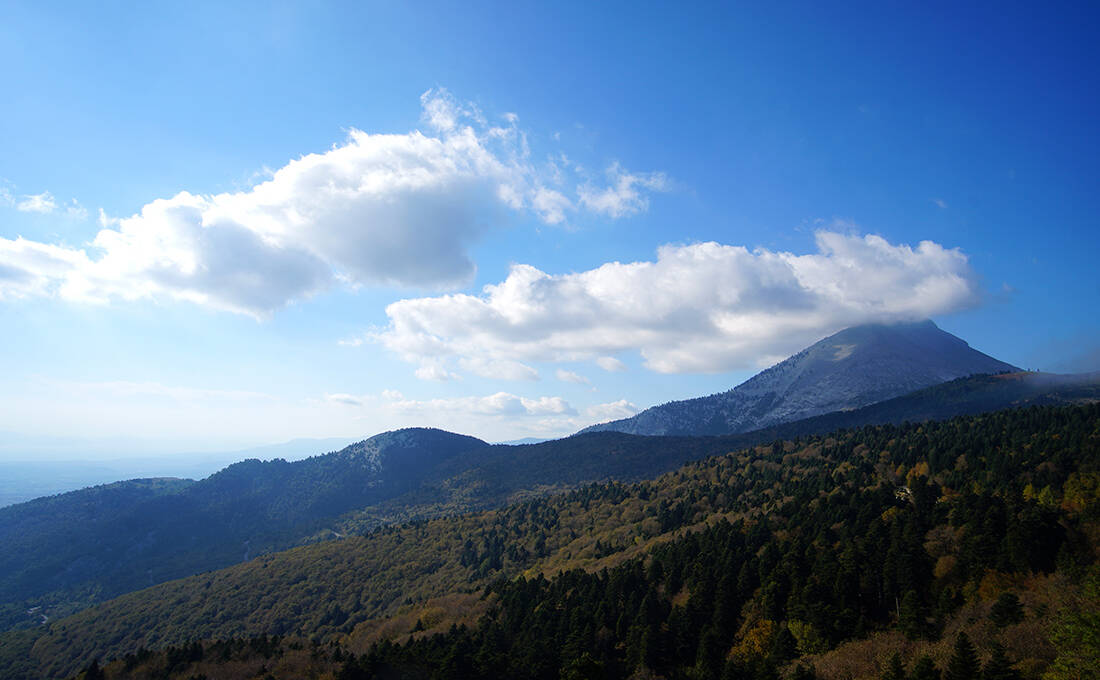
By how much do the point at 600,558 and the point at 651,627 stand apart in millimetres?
73159

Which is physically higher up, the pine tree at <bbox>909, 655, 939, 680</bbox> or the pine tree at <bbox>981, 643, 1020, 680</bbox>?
the pine tree at <bbox>981, 643, 1020, 680</bbox>

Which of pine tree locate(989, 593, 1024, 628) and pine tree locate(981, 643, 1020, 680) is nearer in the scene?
pine tree locate(981, 643, 1020, 680)

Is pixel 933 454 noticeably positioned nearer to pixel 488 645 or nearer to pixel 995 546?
pixel 995 546

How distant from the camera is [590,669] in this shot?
68250 mm

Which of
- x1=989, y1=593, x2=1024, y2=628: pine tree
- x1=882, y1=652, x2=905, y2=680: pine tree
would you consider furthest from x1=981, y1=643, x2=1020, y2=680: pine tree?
x1=989, y1=593, x2=1024, y2=628: pine tree

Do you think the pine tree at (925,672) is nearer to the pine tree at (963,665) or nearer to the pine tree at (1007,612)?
the pine tree at (963,665)

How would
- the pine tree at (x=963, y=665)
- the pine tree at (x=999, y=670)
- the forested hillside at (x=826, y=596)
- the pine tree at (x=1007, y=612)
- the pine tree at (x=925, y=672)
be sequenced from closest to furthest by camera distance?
the pine tree at (x=999, y=670) < the pine tree at (x=963, y=665) < the pine tree at (x=925, y=672) < the pine tree at (x=1007, y=612) < the forested hillside at (x=826, y=596)

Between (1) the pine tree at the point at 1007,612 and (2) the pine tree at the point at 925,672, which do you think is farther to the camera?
(1) the pine tree at the point at 1007,612

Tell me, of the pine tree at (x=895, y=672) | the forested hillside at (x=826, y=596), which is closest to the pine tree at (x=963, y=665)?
the forested hillside at (x=826, y=596)

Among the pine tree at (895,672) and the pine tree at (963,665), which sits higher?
the pine tree at (963,665)

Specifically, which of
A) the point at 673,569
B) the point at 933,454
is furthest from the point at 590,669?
the point at 933,454

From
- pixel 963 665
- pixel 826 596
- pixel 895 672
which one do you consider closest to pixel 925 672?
pixel 963 665

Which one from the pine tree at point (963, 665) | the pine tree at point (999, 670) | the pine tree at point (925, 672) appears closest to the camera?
the pine tree at point (999, 670)

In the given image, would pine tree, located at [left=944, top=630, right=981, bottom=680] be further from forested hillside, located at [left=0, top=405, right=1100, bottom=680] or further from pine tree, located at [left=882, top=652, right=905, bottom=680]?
pine tree, located at [left=882, top=652, right=905, bottom=680]
